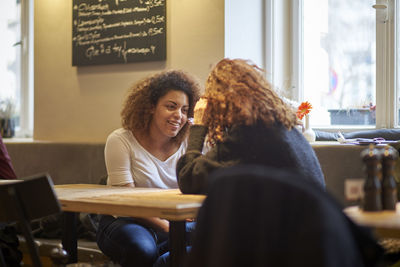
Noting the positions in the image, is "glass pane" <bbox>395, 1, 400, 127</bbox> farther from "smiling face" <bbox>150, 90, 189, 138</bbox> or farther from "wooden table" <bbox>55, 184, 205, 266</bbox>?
"wooden table" <bbox>55, 184, 205, 266</bbox>

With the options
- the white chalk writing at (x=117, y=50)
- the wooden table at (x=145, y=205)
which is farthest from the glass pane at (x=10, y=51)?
the wooden table at (x=145, y=205)

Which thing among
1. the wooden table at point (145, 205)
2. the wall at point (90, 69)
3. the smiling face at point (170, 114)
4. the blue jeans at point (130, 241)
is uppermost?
the wall at point (90, 69)

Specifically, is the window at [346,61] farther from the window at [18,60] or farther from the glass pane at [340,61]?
the window at [18,60]

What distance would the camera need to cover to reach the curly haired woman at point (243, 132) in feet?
6.88

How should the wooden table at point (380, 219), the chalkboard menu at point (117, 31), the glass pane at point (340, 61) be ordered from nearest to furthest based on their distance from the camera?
the wooden table at point (380, 219), the glass pane at point (340, 61), the chalkboard menu at point (117, 31)

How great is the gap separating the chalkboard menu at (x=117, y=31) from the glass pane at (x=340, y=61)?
991mm

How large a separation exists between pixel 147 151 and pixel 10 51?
10.4 ft

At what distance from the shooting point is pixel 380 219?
1.51 m

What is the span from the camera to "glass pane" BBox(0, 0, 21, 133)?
5555 mm

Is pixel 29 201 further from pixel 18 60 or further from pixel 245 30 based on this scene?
pixel 18 60

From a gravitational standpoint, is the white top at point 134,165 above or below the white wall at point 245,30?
below

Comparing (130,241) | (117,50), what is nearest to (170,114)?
(130,241)

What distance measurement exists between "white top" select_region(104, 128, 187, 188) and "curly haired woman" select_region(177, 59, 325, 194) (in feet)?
1.51

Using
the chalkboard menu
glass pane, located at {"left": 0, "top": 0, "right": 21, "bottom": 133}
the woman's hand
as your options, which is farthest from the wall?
the woman's hand
